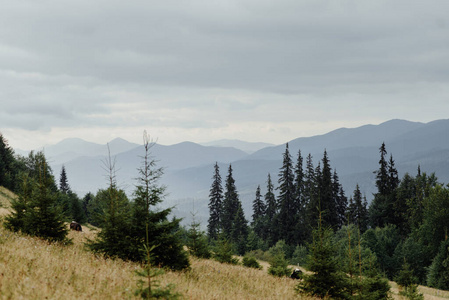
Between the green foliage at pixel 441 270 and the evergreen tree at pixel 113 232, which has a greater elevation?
the evergreen tree at pixel 113 232

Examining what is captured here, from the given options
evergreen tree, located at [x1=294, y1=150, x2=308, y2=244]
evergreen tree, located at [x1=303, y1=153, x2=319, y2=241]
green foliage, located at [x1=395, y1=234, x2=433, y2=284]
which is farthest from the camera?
evergreen tree, located at [x1=294, y1=150, x2=308, y2=244]

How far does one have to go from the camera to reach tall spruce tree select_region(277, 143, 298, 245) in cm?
6781

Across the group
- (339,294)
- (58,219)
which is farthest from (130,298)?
(58,219)

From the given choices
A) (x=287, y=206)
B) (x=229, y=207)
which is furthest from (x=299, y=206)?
(x=229, y=207)

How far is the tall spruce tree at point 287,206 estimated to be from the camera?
2670 inches

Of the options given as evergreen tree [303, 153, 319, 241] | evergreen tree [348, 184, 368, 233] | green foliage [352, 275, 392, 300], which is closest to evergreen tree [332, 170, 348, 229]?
evergreen tree [348, 184, 368, 233]

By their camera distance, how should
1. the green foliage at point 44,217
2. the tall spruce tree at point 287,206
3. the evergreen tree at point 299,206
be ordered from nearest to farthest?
the green foliage at point 44,217, the evergreen tree at point 299,206, the tall spruce tree at point 287,206

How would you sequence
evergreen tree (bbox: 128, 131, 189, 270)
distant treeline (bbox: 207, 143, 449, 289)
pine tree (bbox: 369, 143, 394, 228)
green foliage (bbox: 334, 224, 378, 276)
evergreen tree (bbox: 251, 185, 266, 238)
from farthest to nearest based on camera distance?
evergreen tree (bbox: 251, 185, 266, 238) → pine tree (bbox: 369, 143, 394, 228) → distant treeline (bbox: 207, 143, 449, 289) → green foliage (bbox: 334, 224, 378, 276) → evergreen tree (bbox: 128, 131, 189, 270)

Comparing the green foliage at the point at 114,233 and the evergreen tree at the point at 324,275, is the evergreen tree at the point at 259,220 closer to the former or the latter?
the evergreen tree at the point at 324,275

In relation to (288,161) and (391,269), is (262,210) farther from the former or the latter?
(391,269)

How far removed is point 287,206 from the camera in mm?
70125

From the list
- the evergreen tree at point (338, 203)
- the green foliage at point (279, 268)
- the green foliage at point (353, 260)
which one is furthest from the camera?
the evergreen tree at point (338, 203)

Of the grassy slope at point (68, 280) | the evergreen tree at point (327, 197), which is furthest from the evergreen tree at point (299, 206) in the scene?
the grassy slope at point (68, 280)

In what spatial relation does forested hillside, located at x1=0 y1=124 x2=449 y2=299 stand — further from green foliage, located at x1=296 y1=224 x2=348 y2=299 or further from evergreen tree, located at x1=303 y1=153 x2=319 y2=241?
evergreen tree, located at x1=303 y1=153 x2=319 y2=241
